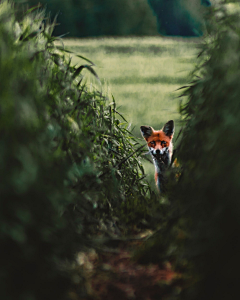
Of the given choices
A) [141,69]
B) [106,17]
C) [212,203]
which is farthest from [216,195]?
[106,17]

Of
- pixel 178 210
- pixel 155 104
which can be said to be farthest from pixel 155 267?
pixel 155 104

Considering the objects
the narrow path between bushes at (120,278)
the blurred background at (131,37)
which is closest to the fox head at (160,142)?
the narrow path between bushes at (120,278)

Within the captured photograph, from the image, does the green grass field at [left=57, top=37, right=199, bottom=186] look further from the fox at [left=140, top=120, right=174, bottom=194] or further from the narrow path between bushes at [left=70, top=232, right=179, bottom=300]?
the narrow path between bushes at [left=70, top=232, right=179, bottom=300]

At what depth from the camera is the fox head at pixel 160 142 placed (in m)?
3.35

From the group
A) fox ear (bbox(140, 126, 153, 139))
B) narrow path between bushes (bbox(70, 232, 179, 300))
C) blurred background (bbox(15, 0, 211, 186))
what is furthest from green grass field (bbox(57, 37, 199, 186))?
narrow path between bushes (bbox(70, 232, 179, 300))

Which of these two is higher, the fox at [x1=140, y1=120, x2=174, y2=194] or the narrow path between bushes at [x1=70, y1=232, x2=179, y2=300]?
the fox at [x1=140, y1=120, x2=174, y2=194]

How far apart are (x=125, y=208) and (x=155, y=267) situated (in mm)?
592

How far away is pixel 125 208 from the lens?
6.97 ft

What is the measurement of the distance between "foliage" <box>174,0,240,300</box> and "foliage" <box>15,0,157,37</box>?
16707 mm

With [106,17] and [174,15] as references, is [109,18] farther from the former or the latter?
[174,15]

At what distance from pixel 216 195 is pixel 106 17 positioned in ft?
58.4

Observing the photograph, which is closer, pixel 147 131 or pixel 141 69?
pixel 147 131

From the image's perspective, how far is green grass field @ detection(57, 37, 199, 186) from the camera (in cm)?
792

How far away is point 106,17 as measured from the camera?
17.7m
